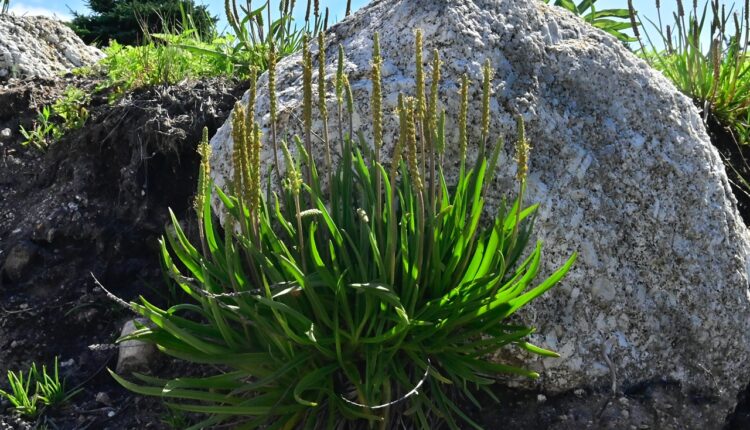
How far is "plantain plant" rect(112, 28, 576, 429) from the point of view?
2.84m

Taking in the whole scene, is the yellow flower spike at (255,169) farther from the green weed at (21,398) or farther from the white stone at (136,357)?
the green weed at (21,398)

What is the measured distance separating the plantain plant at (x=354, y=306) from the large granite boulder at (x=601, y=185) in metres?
0.45

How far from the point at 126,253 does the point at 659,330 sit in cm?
295

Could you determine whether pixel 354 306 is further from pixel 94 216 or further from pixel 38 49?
pixel 38 49

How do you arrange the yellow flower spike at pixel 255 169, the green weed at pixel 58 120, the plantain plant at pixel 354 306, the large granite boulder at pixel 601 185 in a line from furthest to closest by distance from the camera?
the green weed at pixel 58 120 → the large granite boulder at pixel 601 185 → the plantain plant at pixel 354 306 → the yellow flower spike at pixel 255 169

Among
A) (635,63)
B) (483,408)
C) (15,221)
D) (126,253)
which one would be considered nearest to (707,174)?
(635,63)

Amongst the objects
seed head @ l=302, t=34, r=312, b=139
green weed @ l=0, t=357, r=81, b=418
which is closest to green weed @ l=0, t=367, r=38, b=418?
green weed @ l=0, t=357, r=81, b=418

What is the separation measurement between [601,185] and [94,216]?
2.99 meters

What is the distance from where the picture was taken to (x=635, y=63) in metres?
4.12

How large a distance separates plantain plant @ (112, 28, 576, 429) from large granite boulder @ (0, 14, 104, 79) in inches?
159

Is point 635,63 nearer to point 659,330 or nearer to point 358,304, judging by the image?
point 659,330

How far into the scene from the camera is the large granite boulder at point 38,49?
648 cm

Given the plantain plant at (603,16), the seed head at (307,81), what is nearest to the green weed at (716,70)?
the plantain plant at (603,16)

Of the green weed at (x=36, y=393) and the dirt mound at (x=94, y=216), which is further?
the dirt mound at (x=94, y=216)
